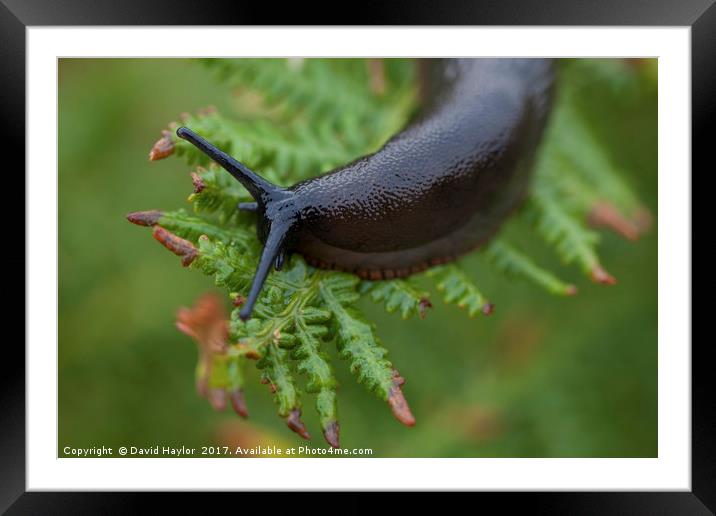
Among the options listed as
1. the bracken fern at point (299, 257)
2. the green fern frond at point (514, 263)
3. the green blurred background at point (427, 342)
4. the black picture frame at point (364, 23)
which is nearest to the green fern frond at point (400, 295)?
the bracken fern at point (299, 257)

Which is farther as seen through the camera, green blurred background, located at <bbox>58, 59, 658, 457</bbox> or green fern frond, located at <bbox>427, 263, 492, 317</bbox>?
green blurred background, located at <bbox>58, 59, 658, 457</bbox>

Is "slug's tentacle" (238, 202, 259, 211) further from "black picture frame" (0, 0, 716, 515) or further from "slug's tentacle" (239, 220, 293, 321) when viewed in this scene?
"black picture frame" (0, 0, 716, 515)

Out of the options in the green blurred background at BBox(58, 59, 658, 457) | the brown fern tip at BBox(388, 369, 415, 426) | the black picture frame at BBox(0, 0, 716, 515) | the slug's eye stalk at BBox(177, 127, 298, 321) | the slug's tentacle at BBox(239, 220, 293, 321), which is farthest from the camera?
the green blurred background at BBox(58, 59, 658, 457)

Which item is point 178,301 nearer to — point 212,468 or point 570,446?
point 212,468

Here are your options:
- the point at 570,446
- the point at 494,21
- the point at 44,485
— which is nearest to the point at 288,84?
the point at 494,21

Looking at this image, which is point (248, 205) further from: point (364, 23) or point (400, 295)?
point (364, 23)

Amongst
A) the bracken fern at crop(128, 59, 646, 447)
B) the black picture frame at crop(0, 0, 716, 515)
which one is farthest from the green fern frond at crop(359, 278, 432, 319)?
the black picture frame at crop(0, 0, 716, 515)
